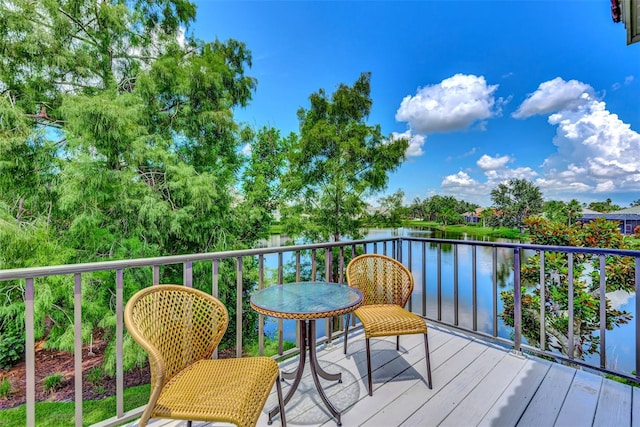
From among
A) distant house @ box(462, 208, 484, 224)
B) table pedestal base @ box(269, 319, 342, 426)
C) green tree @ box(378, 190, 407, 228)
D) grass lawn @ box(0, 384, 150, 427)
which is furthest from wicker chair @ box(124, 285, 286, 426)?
distant house @ box(462, 208, 484, 224)

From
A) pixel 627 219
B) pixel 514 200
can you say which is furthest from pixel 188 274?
pixel 514 200

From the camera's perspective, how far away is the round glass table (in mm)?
1699

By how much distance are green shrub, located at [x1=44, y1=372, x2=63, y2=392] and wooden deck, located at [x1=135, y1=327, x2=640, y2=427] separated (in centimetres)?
763

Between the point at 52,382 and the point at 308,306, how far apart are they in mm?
8557

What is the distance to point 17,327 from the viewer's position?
666 cm

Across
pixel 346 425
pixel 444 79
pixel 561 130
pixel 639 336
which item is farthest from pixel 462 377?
pixel 561 130

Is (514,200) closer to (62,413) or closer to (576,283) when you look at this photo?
(576,283)

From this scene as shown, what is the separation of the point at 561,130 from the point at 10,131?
16251 mm

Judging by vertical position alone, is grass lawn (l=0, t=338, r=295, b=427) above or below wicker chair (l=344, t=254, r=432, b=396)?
below

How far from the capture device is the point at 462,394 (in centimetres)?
207

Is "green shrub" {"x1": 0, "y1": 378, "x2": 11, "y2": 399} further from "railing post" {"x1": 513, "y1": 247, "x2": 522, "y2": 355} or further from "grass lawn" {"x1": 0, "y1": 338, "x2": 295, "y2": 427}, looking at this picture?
"railing post" {"x1": 513, "y1": 247, "x2": 522, "y2": 355}

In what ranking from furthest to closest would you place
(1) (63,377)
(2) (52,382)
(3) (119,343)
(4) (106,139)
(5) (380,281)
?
(1) (63,377)
(2) (52,382)
(4) (106,139)
(5) (380,281)
(3) (119,343)

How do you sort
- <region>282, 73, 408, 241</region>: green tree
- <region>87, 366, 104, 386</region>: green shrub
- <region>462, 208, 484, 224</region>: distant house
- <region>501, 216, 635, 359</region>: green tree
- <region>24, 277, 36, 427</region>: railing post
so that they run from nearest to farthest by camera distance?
<region>24, 277, 36, 427</region>: railing post, <region>501, 216, 635, 359</region>: green tree, <region>87, 366, 104, 386</region>: green shrub, <region>282, 73, 408, 241</region>: green tree, <region>462, 208, 484, 224</region>: distant house

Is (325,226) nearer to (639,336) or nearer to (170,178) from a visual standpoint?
(170,178)
